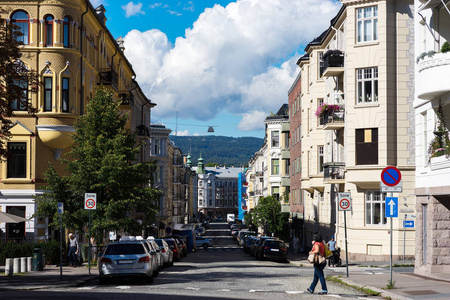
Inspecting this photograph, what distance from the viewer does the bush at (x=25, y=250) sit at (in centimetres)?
3039

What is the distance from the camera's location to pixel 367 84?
3638 centimetres

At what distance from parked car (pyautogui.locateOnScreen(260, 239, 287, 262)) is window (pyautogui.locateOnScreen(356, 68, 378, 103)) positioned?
38.9 feet

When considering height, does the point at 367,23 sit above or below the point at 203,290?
above

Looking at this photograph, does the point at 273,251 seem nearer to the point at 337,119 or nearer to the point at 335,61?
the point at 337,119

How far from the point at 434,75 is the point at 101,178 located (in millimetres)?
16114

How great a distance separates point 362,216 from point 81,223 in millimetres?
14801

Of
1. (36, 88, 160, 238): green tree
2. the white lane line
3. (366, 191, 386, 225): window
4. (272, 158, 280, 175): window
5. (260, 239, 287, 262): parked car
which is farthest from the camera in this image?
(272, 158, 280, 175): window

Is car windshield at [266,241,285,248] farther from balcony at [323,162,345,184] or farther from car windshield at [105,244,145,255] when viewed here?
car windshield at [105,244,145,255]

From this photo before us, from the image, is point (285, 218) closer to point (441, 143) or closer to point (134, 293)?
point (441, 143)

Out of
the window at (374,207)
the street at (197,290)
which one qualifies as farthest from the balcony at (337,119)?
the street at (197,290)

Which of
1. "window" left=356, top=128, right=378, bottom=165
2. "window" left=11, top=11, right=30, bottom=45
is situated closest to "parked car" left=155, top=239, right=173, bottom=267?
"window" left=356, top=128, right=378, bottom=165

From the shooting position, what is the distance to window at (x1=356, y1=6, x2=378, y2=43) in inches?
1414

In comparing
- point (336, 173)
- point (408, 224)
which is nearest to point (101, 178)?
point (336, 173)

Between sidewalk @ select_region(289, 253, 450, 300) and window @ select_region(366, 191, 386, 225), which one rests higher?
window @ select_region(366, 191, 386, 225)
